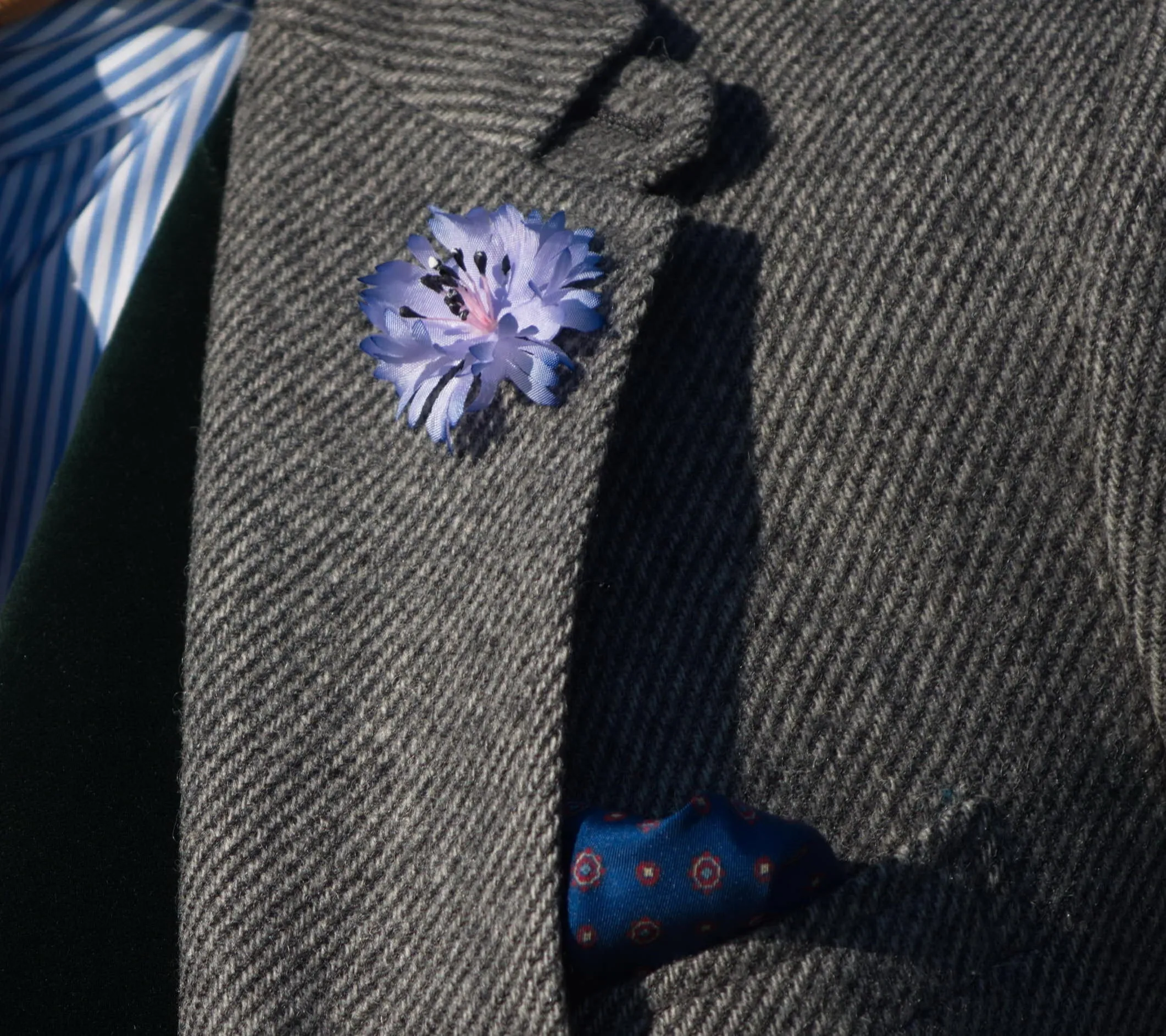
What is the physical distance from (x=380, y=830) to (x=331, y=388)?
1.07 feet

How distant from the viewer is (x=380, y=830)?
717 mm

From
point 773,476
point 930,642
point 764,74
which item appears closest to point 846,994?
point 930,642

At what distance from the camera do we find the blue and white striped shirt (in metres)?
1.05

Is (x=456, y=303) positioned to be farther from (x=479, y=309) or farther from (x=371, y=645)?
(x=371, y=645)

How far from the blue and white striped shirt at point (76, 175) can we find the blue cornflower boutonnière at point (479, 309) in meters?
0.42

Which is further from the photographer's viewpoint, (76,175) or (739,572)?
(76,175)

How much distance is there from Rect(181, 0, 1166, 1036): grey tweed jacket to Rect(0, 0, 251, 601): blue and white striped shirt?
0.32m

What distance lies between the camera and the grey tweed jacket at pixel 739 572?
26.5 inches

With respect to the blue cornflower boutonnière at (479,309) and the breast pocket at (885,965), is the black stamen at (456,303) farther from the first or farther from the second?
the breast pocket at (885,965)

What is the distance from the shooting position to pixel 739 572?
2.37 feet

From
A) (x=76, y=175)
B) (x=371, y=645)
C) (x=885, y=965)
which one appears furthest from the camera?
(x=76, y=175)

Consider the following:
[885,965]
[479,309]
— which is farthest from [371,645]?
[885,965]

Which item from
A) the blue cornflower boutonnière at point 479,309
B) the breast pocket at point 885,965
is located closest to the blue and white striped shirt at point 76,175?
the blue cornflower boutonnière at point 479,309

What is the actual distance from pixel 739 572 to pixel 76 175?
33.8 inches
